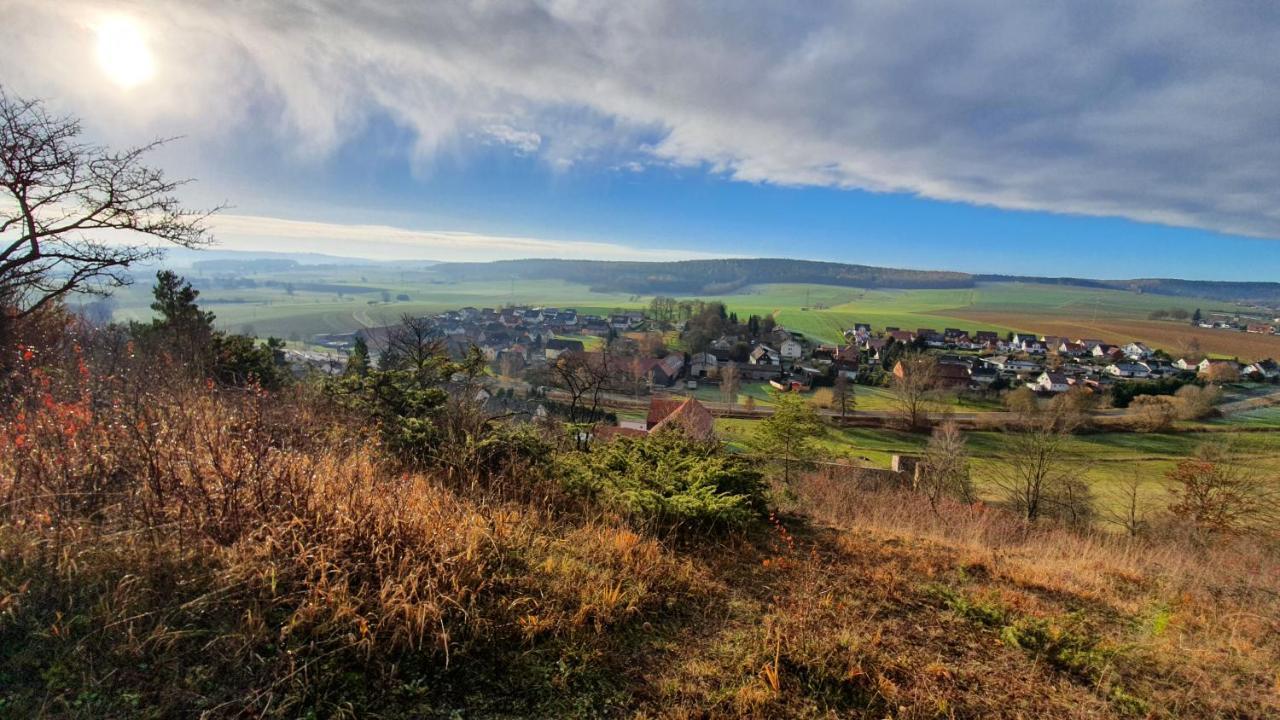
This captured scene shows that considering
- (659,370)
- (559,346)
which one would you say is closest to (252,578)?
(659,370)

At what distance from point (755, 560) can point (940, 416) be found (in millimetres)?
37294

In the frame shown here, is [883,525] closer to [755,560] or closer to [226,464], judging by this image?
[755,560]

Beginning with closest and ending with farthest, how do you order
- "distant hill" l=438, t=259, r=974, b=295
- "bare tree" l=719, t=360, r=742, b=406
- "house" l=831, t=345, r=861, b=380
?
"bare tree" l=719, t=360, r=742, b=406
"house" l=831, t=345, r=861, b=380
"distant hill" l=438, t=259, r=974, b=295

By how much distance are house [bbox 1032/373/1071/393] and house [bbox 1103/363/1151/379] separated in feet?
27.9

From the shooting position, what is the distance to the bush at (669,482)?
477 centimetres

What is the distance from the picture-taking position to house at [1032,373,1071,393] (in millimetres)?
45906

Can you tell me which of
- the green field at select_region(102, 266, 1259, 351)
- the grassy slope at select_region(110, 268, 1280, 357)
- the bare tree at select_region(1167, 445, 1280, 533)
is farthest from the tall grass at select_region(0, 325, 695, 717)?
the grassy slope at select_region(110, 268, 1280, 357)

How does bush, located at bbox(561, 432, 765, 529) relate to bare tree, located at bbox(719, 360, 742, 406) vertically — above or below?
above

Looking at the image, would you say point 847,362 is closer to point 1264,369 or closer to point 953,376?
point 953,376

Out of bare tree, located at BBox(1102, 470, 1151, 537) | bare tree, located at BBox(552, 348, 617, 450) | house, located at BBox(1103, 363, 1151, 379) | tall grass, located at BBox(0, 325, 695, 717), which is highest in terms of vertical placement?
tall grass, located at BBox(0, 325, 695, 717)

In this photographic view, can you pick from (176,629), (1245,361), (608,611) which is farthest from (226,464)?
(1245,361)

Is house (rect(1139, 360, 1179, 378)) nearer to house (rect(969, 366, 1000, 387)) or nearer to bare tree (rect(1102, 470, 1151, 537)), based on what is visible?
house (rect(969, 366, 1000, 387))

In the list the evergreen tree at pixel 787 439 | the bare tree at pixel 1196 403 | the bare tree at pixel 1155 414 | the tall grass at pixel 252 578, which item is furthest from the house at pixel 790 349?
the tall grass at pixel 252 578

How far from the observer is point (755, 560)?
4512mm
